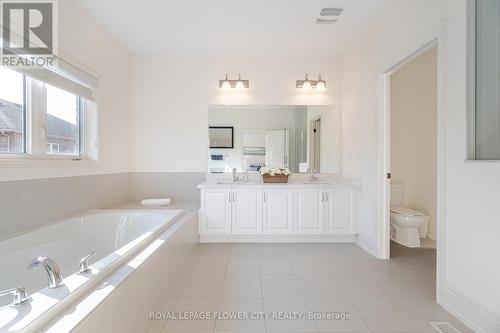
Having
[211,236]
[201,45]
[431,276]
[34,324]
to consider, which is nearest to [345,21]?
[201,45]

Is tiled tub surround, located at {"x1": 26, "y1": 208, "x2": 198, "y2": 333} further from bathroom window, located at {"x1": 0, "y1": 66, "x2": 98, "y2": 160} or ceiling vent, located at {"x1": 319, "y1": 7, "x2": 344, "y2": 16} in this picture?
ceiling vent, located at {"x1": 319, "y1": 7, "x2": 344, "y2": 16}

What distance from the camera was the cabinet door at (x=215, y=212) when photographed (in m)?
3.14

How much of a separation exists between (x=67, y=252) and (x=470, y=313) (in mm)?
2869

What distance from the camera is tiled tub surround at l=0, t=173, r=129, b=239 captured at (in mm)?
1768

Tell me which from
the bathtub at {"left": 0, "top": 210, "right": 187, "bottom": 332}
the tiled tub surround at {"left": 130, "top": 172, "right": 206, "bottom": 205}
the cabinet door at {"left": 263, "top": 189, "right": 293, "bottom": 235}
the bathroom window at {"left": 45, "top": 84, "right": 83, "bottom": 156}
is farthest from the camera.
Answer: the tiled tub surround at {"left": 130, "top": 172, "right": 206, "bottom": 205}

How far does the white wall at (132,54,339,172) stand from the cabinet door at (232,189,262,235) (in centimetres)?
81

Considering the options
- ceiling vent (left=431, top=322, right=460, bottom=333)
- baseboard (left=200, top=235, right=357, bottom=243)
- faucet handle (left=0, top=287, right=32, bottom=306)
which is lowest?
ceiling vent (left=431, top=322, right=460, bottom=333)

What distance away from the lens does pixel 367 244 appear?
9.52 feet

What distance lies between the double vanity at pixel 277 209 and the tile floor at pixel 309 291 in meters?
0.30

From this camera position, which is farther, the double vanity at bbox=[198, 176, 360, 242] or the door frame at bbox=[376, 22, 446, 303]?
the double vanity at bbox=[198, 176, 360, 242]

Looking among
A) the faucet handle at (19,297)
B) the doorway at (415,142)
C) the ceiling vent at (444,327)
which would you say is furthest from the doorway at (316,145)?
the faucet handle at (19,297)

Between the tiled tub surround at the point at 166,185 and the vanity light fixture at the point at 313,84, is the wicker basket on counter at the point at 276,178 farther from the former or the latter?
the vanity light fixture at the point at 313,84

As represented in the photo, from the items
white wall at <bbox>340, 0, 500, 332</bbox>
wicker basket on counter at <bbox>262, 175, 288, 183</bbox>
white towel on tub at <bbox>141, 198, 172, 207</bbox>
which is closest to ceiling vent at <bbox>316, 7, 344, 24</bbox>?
white wall at <bbox>340, 0, 500, 332</bbox>
